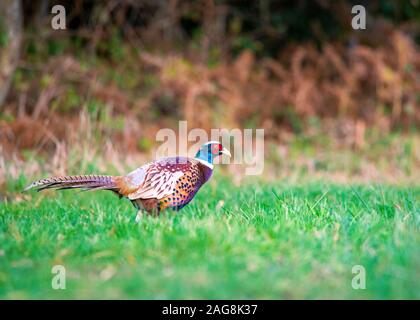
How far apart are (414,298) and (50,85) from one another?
8.99m

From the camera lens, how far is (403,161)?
446 inches

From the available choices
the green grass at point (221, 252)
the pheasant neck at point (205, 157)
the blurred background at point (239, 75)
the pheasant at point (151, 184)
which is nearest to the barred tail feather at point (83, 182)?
the pheasant at point (151, 184)

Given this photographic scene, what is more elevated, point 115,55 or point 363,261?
point 115,55

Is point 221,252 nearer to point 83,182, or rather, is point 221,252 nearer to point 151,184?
point 151,184

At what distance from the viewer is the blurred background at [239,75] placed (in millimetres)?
11562

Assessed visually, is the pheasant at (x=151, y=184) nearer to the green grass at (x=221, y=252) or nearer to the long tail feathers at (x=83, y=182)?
the long tail feathers at (x=83, y=182)

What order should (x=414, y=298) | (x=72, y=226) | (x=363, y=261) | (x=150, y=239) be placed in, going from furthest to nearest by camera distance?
(x=72, y=226), (x=150, y=239), (x=363, y=261), (x=414, y=298)

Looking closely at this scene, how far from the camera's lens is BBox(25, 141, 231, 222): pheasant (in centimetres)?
520

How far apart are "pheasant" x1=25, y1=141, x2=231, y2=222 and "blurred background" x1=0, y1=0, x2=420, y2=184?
509cm

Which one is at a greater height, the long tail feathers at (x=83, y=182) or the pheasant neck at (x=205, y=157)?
the pheasant neck at (x=205, y=157)

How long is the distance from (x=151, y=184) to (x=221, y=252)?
1.44 meters

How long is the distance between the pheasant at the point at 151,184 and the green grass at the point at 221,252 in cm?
17
